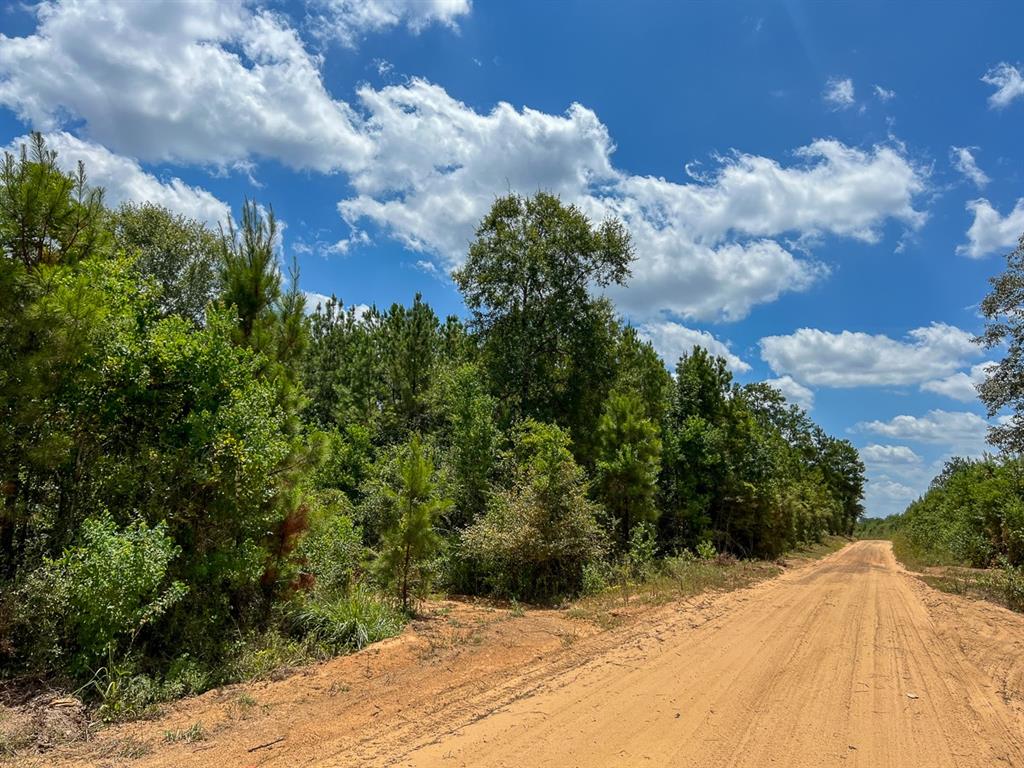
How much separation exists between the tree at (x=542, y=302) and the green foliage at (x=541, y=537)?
8.53m

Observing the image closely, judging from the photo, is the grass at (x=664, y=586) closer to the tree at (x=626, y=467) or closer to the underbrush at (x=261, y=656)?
the tree at (x=626, y=467)

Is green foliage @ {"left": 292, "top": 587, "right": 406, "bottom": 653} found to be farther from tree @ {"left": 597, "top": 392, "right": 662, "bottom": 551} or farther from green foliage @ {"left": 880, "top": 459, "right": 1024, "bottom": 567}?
green foliage @ {"left": 880, "top": 459, "right": 1024, "bottom": 567}

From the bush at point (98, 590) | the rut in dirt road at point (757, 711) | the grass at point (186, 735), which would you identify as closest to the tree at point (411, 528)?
the rut in dirt road at point (757, 711)

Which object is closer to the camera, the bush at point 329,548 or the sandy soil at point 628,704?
the sandy soil at point 628,704

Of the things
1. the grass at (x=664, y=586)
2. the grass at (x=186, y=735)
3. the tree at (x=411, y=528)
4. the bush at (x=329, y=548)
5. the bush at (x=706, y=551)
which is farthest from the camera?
the bush at (x=706, y=551)

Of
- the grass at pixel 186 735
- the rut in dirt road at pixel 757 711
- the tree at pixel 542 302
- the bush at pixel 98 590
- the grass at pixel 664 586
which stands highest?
the tree at pixel 542 302

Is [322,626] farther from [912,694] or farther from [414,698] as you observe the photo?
[912,694]

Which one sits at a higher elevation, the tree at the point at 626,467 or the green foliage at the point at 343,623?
the tree at the point at 626,467

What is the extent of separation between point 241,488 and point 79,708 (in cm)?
314

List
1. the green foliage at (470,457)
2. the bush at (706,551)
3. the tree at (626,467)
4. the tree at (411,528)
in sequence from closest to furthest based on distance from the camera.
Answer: the tree at (411,528) < the green foliage at (470,457) < the tree at (626,467) < the bush at (706,551)

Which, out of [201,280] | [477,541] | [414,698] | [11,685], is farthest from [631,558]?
[201,280]

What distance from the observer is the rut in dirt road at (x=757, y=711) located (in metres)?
5.22

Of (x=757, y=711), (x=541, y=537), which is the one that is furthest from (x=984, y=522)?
(x=757, y=711)

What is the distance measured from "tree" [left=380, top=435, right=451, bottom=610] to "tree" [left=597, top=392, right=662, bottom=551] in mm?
8901
